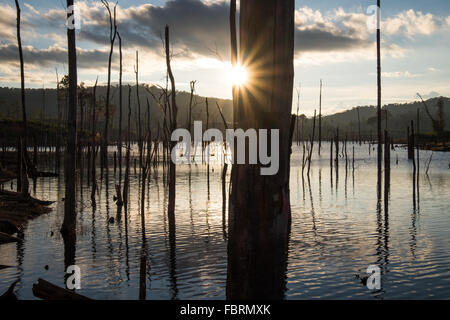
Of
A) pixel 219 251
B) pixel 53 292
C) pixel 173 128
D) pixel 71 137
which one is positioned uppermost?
pixel 173 128

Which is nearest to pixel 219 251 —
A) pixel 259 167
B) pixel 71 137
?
pixel 71 137

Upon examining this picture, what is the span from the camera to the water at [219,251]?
8477 mm

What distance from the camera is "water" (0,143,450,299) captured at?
8.48 m

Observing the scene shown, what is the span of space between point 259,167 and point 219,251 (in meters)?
8.96

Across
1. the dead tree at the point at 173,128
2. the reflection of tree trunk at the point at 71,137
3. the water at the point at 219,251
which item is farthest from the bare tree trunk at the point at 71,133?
the dead tree at the point at 173,128

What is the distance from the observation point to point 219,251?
11508 millimetres

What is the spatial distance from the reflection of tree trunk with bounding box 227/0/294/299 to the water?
5.30 metres

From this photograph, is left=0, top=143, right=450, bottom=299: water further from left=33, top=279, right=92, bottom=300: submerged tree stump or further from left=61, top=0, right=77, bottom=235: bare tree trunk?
left=33, top=279, right=92, bottom=300: submerged tree stump

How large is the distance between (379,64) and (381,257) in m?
12.3

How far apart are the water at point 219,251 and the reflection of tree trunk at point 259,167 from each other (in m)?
5.30

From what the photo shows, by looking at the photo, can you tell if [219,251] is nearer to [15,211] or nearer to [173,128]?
[173,128]

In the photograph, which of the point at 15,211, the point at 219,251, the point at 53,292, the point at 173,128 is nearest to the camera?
the point at 53,292
